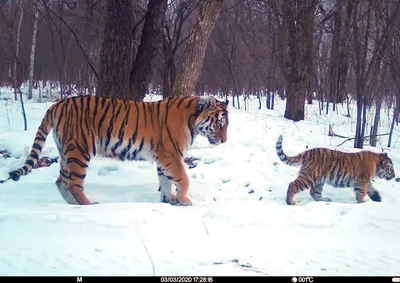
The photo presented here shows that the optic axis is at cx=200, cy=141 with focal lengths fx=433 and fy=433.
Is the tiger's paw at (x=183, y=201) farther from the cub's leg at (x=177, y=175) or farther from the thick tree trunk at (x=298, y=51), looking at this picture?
the thick tree trunk at (x=298, y=51)

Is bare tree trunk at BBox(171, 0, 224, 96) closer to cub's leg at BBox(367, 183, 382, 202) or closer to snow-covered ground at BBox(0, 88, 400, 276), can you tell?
snow-covered ground at BBox(0, 88, 400, 276)

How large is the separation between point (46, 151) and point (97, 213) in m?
4.14

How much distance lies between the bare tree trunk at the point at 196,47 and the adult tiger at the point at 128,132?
2332 mm

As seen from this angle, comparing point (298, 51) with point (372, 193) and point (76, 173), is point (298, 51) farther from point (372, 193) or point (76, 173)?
point (76, 173)

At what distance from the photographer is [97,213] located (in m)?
4.33

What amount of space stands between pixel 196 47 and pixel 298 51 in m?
7.25

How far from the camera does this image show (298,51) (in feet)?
48.0

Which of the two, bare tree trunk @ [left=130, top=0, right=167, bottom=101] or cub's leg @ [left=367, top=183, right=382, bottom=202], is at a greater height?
bare tree trunk @ [left=130, top=0, right=167, bottom=101]

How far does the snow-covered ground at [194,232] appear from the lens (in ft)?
10.5

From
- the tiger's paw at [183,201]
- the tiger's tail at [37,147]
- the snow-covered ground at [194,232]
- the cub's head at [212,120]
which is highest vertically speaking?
the cub's head at [212,120]

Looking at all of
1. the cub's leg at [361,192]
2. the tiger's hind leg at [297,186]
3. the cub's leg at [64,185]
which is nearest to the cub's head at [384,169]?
the cub's leg at [361,192]

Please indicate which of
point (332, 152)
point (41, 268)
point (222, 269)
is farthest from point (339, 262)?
point (332, 152)

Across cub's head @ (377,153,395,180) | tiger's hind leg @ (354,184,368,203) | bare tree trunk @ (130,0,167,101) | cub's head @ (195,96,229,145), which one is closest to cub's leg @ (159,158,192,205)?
cub's head @ (195,96,229,145)

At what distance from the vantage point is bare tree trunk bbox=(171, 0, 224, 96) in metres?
8.27
